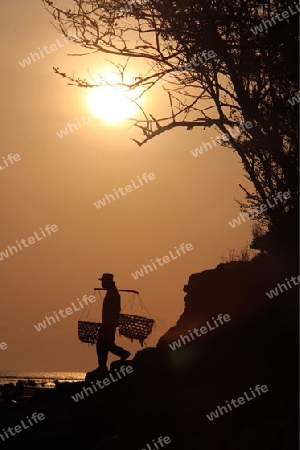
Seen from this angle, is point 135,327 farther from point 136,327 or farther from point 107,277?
point 107,277

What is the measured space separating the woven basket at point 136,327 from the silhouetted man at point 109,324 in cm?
290

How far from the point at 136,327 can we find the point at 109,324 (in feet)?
10.6

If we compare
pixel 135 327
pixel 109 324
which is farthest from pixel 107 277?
Result: pixel 135 327

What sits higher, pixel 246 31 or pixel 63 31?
pixel 63 31

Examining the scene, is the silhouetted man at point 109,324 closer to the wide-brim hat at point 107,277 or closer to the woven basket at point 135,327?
the wide-brim hat at point 107,277

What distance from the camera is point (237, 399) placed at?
16.5 m

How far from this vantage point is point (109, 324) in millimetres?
20625

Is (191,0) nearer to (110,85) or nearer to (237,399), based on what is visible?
(110,85)

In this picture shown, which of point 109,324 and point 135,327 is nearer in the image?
point 109,324

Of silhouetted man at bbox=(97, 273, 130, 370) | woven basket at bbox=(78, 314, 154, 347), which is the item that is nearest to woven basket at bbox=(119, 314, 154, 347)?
woven basket at bbox=(78, 314, 154, 347)

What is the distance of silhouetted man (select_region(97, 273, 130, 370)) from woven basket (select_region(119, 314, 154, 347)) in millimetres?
2902

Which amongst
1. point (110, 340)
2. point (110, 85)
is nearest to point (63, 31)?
point (110, 85)

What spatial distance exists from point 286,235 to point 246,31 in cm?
666

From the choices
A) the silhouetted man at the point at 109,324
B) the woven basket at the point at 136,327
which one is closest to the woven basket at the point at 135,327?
the woven basket at the point at 136,327
